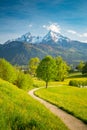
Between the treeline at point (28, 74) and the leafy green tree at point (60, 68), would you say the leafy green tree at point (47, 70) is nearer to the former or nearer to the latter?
the treeline at point (28, 74)

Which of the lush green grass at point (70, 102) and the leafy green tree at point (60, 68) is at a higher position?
the leafy green tree at point (60, 68)

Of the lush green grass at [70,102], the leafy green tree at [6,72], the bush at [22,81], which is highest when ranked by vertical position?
the leafy green tree at [6,72]

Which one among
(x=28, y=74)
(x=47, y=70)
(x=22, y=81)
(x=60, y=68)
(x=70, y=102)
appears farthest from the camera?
(x=60, y=68)

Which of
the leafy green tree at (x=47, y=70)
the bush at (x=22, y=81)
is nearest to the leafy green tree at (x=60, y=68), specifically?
the leafy green tree at (x=47, y=70)

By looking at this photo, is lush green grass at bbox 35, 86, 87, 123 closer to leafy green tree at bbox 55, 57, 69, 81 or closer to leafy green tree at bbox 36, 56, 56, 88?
leafy green tree at bbox 36, 56, 56, 88

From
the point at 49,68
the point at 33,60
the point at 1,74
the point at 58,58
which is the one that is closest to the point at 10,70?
the point at 1,74

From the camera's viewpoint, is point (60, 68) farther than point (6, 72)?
Yes

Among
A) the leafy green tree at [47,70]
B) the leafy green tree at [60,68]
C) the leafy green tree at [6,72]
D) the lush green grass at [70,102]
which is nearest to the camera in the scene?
the lush green grass at [70,102]

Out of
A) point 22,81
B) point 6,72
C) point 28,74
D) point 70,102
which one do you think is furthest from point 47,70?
point 70,102

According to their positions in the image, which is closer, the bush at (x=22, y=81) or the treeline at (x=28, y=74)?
the treeline at (x=28, y=74)

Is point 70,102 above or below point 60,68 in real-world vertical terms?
below

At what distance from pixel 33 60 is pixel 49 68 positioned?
60188 millimetres

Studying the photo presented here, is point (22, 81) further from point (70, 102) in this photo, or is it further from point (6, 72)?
point (70, 102)

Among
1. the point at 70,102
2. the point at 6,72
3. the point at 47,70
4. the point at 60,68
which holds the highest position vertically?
the point at 60,68
